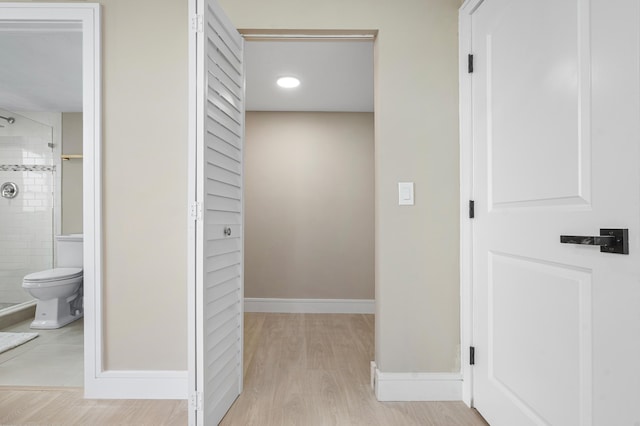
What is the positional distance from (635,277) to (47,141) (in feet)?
16.6

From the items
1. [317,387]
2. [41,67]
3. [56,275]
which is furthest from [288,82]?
[56,275]

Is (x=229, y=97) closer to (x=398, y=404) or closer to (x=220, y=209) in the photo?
(x=220, y=209)

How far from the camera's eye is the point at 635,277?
0.94m

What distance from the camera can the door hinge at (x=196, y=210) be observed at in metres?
1.52

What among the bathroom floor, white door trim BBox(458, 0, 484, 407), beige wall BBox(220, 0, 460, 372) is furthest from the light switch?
the bathroom floor

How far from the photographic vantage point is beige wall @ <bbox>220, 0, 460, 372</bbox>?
1.96 metres

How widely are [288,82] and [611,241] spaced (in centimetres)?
266

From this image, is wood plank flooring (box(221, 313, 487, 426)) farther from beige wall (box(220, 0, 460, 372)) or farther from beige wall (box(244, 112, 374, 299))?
beige wall (box(244, 112, 374, 299))

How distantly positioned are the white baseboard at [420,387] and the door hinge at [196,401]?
95 cm

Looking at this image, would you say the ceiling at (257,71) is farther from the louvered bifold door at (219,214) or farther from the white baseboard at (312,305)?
the white baseboard at (312,305)

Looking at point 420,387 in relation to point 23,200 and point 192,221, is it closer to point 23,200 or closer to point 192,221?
point 192,221

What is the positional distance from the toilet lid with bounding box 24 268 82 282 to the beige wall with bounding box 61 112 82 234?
2.90ft

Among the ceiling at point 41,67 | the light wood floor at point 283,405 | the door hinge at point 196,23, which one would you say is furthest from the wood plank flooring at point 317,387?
the ceiling at point 41,67

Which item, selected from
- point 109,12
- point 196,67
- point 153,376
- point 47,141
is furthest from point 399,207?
point 47,141
